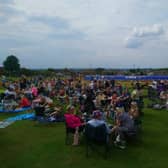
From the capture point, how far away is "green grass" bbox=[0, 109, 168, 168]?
6926 mm

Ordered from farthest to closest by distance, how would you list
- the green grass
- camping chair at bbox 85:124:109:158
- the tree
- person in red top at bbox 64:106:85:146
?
the tree → person in red top at bbox 64:106:85:146 → camping chair at bbox 85:124:109:158 → the green grass

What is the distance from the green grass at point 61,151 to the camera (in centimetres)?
693

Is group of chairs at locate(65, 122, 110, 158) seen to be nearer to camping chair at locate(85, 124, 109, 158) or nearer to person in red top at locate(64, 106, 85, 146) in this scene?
camping chair at locate(85, 124, 109, 158)

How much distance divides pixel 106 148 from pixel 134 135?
1.44 meters

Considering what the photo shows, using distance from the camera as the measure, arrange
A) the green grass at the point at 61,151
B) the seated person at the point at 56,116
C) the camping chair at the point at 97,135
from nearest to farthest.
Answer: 1. the green grass at the point at 61,151
2. the camping chair at the point at 97,135
3. the seated person at the point at 56,116

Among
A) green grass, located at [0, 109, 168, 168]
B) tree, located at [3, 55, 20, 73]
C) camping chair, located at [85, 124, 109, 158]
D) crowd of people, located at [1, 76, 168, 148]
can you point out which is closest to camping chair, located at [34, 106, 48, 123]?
crowd of people, located at [1, 76, 168, 148]

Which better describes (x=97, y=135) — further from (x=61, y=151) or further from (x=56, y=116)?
(x=56, y=116)

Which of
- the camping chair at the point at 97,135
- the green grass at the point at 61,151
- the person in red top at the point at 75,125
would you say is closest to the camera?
the green grass at the point at 61,151

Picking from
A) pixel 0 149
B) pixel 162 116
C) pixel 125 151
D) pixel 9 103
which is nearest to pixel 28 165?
pixel 0 149

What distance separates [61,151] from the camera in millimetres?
7891

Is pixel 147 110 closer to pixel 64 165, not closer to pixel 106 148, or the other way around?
pixel 106 148

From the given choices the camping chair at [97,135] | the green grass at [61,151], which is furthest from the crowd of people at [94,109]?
the green grass at [61,151]

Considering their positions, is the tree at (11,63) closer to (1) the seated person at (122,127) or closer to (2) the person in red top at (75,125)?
(2) the person in red top at (75,125)

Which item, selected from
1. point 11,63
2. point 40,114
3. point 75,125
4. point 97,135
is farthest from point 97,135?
point 11,63
